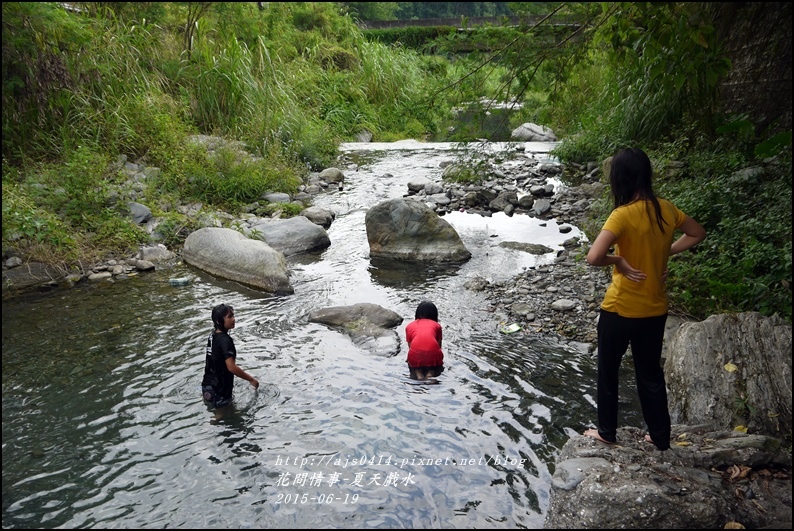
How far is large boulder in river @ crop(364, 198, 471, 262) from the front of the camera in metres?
9.09

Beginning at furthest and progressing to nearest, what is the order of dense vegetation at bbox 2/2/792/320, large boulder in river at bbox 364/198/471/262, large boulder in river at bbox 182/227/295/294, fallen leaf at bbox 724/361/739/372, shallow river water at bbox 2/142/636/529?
large boulder in river at bbox 364/198/471/262, large boulder in river at bbox 182/227/295/294, dense vegetation at bbox 2/2/792/320, fallen leaf at bbox 724/361/739/372, shallow river water at bbox 2/142/636/529

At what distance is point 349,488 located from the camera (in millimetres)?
4047

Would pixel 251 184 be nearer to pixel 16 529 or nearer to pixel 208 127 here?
pixel 208 127

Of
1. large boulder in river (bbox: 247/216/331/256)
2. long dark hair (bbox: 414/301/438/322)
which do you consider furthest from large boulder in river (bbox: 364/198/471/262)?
long dark hair (bbox: 414/301/438/322)

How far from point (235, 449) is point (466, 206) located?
8.19m

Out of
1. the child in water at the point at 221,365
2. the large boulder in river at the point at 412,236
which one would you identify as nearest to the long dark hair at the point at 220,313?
the child in water at the point at 221,365

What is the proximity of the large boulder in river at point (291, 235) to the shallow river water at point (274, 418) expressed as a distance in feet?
5.42

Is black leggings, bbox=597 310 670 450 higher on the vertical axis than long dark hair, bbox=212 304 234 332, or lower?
lower

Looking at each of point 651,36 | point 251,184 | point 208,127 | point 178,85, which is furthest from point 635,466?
point 178,85

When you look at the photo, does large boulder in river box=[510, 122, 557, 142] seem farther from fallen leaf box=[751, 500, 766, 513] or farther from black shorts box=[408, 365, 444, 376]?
fallen leaf box=[751, 500, 766, 513]

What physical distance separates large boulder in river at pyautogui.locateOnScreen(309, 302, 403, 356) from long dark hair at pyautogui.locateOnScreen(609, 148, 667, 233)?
10.4 feet

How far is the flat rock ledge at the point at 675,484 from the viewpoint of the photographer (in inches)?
130

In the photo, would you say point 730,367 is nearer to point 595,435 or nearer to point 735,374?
point 735,374

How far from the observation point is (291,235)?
9742mm
